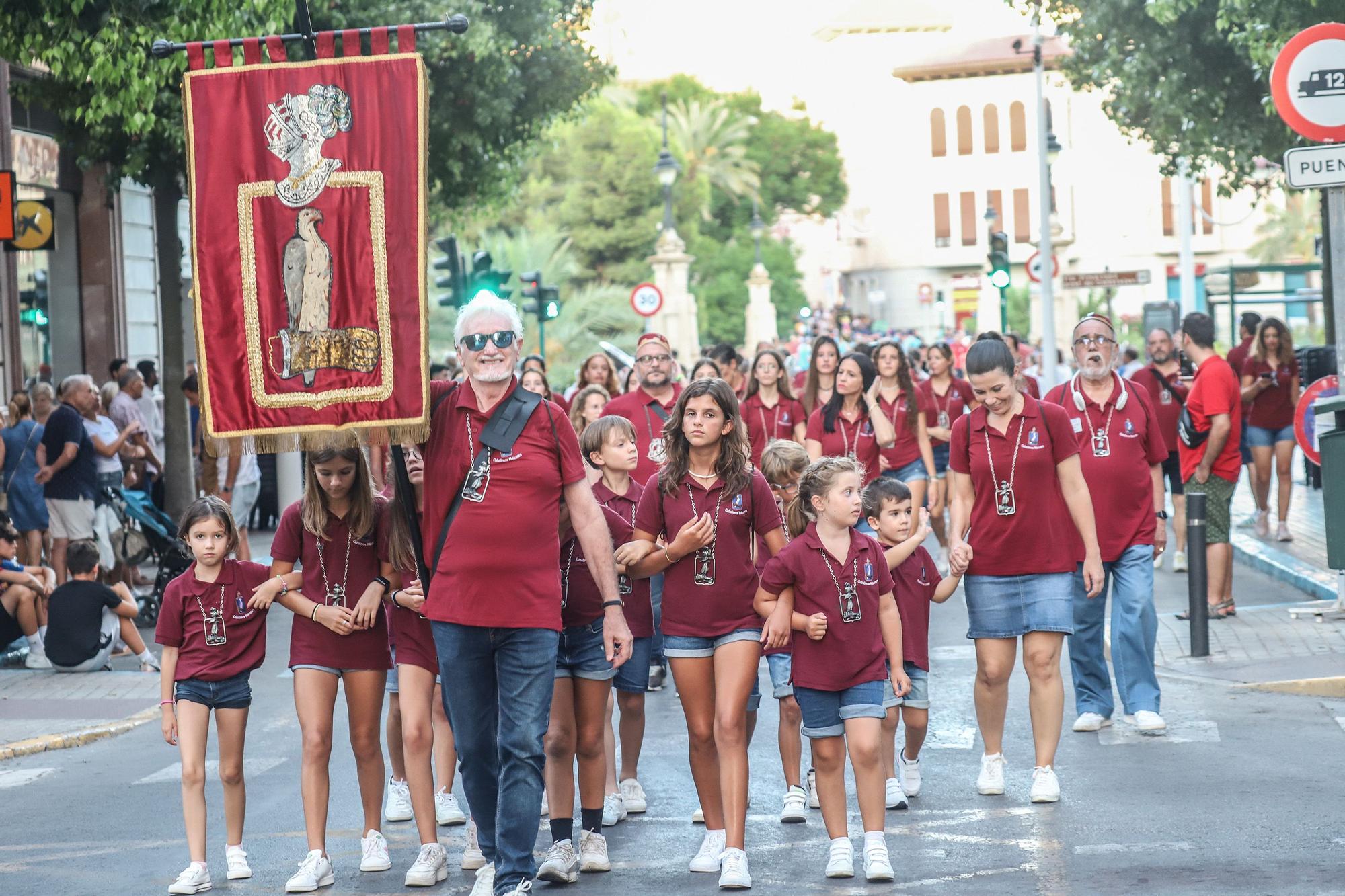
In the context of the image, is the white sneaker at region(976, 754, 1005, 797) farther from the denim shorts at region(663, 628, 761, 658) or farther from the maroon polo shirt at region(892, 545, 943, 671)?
the denim shorts at region(663, 628, 761, 658)

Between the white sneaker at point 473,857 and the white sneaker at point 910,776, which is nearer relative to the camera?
the white sneaker at point 473,857

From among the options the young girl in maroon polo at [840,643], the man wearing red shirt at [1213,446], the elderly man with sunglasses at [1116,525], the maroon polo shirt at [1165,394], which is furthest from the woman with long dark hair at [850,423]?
the young girl in maroon polo at [840,643]

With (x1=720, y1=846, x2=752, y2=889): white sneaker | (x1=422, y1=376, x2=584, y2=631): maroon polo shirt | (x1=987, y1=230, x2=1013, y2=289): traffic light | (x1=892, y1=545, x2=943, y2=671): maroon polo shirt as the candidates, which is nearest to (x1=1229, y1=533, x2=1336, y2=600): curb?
(x1=892, y1=545, x2=943, y2=671): maroon polo shirt

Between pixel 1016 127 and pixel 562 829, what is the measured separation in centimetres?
8500

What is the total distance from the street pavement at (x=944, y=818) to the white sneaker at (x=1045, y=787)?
7cm

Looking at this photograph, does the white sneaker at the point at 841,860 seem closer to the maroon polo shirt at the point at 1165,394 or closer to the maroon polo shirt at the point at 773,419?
the maroon polo shirt at the point at 773,419

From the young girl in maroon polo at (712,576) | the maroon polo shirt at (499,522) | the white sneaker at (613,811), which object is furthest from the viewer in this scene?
the white sneaker at (613,811)

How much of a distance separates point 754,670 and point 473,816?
114cm

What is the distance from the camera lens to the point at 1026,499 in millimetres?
7867

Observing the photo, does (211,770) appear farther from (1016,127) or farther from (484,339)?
(1016,127)

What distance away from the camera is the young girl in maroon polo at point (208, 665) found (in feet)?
22.2

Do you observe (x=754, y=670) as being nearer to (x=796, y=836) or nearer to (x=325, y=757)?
(x=796, y=836)

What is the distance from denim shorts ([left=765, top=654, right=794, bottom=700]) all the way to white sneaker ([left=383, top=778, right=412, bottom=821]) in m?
1.60

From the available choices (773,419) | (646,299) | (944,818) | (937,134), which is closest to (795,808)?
(944,818)
